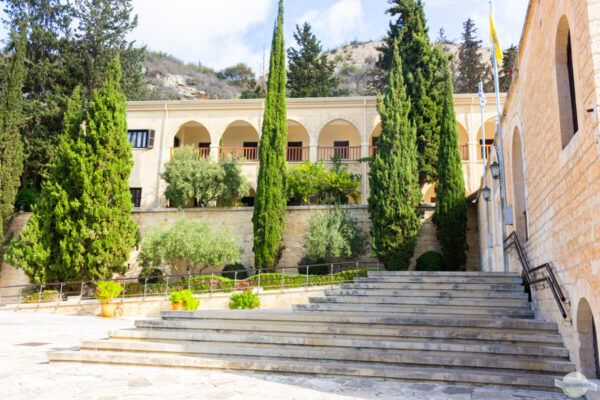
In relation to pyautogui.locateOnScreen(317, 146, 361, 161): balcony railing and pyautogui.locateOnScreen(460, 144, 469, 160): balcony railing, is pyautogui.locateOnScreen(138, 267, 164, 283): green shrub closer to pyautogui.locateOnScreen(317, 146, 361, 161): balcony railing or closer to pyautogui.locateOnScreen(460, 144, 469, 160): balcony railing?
pyautogui.locateOnScreen(317, 146, 361, 161): balcony railing

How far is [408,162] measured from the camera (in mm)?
17250

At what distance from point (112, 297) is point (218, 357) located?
10134mm

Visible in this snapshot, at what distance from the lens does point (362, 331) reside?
21.5 feet

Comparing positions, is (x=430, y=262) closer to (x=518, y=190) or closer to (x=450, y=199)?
(x=450, y=199)

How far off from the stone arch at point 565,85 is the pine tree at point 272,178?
1290 centimetres

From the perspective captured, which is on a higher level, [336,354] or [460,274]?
[460,274]

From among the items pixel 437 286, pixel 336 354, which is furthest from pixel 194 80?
pixel 336 354

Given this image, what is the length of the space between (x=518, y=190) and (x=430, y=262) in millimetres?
7823

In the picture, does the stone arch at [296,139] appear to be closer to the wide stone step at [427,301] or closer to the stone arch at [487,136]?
the stone arch at [487,136]

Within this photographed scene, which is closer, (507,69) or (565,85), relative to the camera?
(565,85)

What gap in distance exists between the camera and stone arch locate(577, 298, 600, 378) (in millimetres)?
4824

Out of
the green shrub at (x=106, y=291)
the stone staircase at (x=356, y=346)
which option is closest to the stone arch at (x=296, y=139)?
the green shrub at (x=106, y=291)

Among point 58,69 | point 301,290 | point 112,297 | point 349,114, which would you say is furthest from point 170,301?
point 58,69

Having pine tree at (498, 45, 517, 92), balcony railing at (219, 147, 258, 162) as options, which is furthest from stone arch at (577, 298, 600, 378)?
pine tree at (498, 45, 517, 92)
